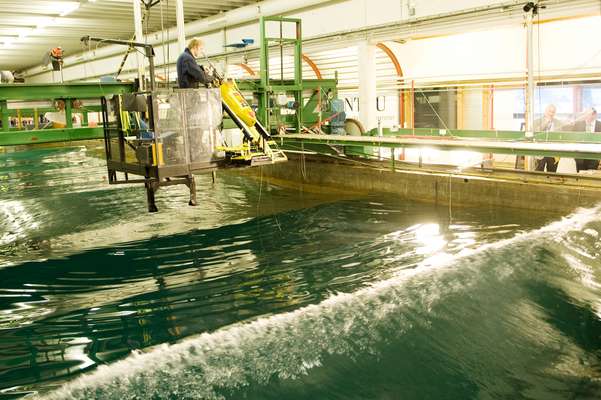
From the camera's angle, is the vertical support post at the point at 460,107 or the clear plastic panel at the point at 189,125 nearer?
the clear plastic panel at the point at 189,125

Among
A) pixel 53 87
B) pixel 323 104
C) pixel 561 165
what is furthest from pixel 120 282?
pixel 561 165

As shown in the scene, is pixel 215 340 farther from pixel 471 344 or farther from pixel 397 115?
pixel 397 115

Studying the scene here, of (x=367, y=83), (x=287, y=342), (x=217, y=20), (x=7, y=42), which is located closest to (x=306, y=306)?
(x=287, y=342)

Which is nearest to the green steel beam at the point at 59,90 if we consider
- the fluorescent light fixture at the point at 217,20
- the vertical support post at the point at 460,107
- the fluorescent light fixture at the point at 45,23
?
the fluorescent light fixture at the point at 217,20

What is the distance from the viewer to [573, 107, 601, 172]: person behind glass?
10203 mm

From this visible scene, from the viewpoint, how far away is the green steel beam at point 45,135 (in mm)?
9406

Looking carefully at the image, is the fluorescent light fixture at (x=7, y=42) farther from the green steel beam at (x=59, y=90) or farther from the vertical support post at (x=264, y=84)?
the vertical support post at (x=264, y=84)

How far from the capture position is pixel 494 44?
1235 cm

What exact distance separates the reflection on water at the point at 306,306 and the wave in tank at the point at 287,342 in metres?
0.02

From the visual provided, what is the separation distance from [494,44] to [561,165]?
3027 mm

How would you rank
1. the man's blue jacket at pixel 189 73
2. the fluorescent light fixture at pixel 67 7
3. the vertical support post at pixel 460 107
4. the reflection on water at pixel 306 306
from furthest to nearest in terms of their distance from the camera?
the fluorescent light fixture at pixel 67 7 < the vertical support post at pixel 460 107 < the man's blue jacket at pixel 189 73 < the reflection on water at pixel 306 306

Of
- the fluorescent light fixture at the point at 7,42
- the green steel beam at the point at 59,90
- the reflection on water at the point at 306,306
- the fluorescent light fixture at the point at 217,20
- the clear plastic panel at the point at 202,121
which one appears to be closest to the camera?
the reflection on water at the point at 306,306

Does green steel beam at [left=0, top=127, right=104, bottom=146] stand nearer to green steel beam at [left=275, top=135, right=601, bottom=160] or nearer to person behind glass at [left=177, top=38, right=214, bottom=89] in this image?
person behind glass at [left=177, top=38, right=214, bottom=89]

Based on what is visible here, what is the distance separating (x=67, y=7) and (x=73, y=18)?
4.92 ft
